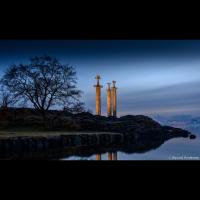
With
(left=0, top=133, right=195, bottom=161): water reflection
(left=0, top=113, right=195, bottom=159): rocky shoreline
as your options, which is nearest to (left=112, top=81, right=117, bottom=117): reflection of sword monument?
(left=0, top=113, right=195, bottom=159): rocky shoreline

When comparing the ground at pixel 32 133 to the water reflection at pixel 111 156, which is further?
the ground at pixel 32 133

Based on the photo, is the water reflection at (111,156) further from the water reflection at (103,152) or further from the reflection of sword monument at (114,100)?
the reflection of sword monument at (114,100)

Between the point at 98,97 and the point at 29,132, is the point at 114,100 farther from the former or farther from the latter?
the point at 29,132

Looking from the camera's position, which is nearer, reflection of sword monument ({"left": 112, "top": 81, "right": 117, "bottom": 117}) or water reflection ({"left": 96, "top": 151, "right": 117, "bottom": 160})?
water reflection ({"left": 96, "top": 151, "right": 117, "bottom": 160})

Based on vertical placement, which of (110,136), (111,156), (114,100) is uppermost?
(114,100)

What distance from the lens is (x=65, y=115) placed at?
381cm

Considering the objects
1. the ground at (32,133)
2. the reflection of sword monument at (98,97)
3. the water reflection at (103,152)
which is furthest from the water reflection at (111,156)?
the reflection of sword monument at (98,97)

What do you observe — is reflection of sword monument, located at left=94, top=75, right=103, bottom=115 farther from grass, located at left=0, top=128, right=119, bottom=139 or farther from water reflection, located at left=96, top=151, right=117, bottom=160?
water reflection, located at left=96, top=151, right=117, bottom=160

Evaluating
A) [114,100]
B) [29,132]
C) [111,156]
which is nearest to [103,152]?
[111,156]

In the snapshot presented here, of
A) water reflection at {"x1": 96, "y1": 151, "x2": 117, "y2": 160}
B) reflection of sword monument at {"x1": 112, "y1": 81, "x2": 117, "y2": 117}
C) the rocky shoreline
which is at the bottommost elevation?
water reflection at {"x1": 96, "y1": 151, "x2": 117, "y2": 160}

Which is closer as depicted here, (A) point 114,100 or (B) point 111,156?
(B) point 111,156

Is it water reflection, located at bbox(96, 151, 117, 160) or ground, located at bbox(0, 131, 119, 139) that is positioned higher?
ground, located at bbox(0, 131, 119, 139)
